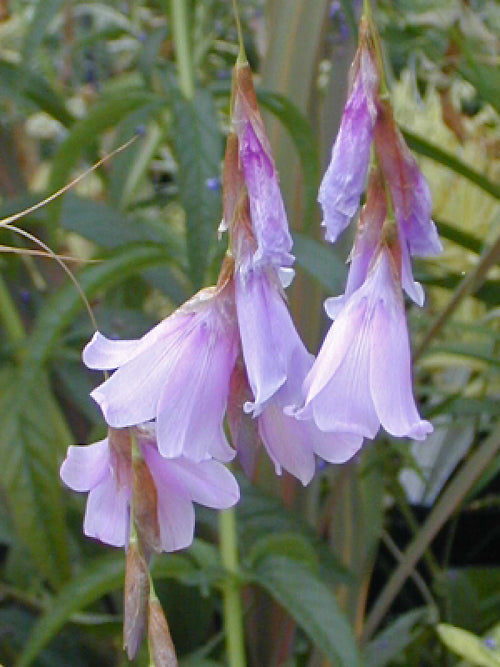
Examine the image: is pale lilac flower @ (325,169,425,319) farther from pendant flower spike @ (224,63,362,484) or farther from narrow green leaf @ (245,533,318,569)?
narrow green leaf @ (245,533,318,569)

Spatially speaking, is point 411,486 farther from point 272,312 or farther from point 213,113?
point 272,312

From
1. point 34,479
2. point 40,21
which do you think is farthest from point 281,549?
point 40,21

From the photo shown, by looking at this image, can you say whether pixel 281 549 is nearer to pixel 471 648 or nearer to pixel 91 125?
pixel 471 648

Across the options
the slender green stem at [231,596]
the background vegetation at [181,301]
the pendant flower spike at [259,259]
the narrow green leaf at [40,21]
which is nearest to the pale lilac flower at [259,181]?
the pendant flower spike at [259,259]

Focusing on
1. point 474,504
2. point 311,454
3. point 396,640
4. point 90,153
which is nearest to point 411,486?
point 474,504

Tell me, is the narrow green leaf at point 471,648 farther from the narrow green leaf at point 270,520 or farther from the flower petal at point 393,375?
the flower petal at point 393,375

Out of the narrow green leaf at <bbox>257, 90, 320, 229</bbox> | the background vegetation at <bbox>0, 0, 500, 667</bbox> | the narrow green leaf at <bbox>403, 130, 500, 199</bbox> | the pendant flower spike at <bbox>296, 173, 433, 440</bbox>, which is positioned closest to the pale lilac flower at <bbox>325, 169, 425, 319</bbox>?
the pendant flower spike at <bbox>296, 173, 433, 440</bbox>
